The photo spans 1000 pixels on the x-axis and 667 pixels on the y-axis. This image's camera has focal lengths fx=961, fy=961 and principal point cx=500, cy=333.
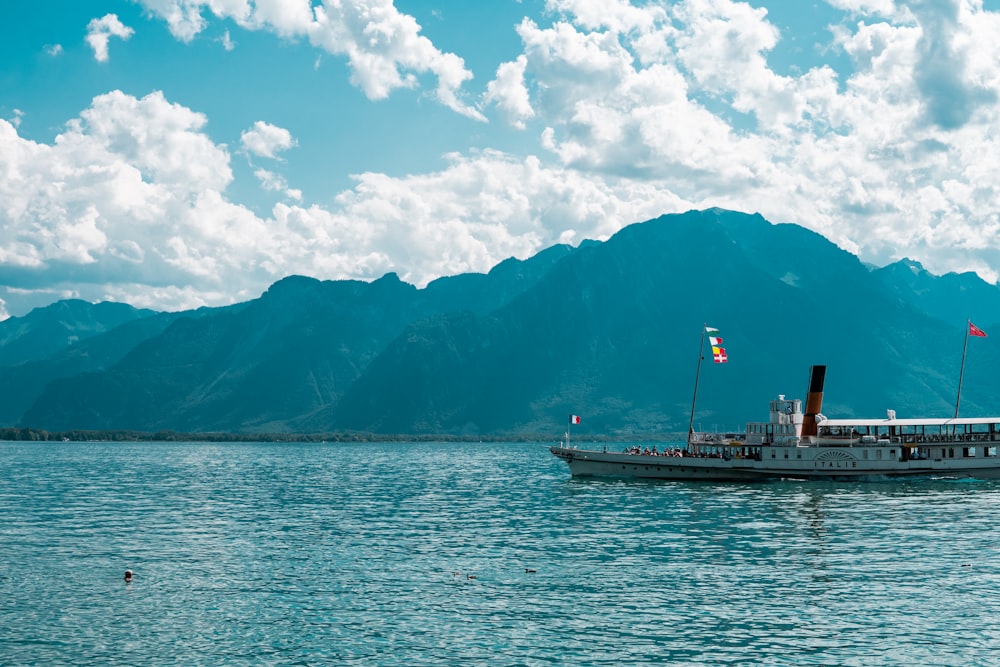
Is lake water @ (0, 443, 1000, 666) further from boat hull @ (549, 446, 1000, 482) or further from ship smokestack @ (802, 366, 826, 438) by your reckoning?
ship smokestack @ (802, 366, 826, 438)

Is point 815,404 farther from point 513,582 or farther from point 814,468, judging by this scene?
point 513,582

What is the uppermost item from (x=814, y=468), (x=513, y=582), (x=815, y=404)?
(x=815, y=404)

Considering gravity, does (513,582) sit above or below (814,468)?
below

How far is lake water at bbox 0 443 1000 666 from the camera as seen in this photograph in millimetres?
41312

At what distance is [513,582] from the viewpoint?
182ft

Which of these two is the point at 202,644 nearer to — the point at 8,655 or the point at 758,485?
the point at 8,655

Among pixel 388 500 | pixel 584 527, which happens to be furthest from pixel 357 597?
pixel 388 500

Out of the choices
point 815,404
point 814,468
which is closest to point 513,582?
point 814,468

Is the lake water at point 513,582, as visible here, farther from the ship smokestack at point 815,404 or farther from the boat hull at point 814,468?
the ship smokestack at point 815,404

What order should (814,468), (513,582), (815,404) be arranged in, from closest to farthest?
1. (513,582)
2. (814,468)
3. (815,404)

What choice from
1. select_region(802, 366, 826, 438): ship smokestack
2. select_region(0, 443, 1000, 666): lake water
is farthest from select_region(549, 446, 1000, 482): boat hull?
select_region(0, 443, 1000, 666): lake water

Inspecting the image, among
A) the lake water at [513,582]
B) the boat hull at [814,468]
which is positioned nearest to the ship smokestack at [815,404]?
the boat hull at [814,468]

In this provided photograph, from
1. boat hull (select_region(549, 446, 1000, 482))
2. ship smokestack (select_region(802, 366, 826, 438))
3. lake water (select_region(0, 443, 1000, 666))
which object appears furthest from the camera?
ship smokestack (select_region(802, 366, 826, 438))

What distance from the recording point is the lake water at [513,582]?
136ft
